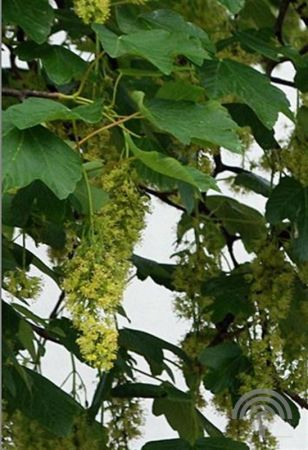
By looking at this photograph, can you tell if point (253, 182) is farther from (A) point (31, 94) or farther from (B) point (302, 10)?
(A) point (31, 94)

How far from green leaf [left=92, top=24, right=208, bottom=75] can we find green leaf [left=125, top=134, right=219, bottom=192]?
57 millimetres

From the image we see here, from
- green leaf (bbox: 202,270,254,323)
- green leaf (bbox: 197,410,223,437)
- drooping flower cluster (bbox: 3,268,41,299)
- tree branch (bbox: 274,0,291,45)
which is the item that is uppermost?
tree branch (bbox: 274,0,291,45)

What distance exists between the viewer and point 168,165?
0.65 m

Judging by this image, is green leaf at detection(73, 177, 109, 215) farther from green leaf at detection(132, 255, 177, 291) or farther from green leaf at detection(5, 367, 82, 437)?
green leaf at detection(132, 255, 177, 291)

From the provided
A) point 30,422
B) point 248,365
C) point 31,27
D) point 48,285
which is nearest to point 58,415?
point 30,422

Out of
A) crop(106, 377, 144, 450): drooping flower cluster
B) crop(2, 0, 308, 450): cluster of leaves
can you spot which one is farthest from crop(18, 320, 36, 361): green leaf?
crop(106, 377, 144, 450): drooping flower cluster

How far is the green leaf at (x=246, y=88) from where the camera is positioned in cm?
81

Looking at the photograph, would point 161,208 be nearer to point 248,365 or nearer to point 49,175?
point 248,365

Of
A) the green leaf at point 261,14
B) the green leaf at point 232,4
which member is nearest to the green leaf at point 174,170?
the green leaf at point 232,4

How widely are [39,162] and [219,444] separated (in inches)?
17.0

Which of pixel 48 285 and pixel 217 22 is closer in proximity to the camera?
pixel 217 22

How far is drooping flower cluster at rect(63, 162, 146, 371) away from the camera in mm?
667

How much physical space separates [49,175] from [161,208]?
3.84 ft

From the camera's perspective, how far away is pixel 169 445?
1.04 meters
